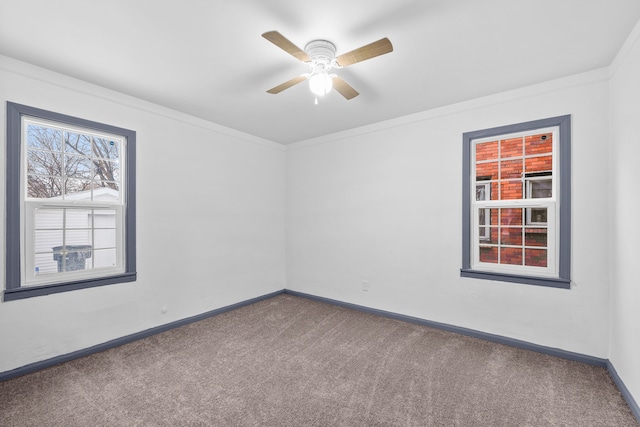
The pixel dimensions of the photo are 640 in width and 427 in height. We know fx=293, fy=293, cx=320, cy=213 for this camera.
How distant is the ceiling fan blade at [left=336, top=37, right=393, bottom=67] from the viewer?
179cm

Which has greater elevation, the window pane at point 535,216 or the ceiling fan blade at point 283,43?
the ceiling fan blade at point 283,43

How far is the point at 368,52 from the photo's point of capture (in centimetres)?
191

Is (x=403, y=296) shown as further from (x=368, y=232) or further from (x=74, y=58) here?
(x=74, y=58)

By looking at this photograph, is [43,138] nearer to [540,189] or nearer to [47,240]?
[47,240]

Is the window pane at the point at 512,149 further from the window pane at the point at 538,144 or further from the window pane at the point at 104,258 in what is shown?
the window pane at the point at 104,258

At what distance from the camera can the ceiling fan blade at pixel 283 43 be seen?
1667 mm

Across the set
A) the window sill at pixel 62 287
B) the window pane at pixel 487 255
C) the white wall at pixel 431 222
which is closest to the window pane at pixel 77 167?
the window sill at pixel 62 287

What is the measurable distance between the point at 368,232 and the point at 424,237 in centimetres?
78

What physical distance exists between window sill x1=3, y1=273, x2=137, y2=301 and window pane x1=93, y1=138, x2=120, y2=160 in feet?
4.11

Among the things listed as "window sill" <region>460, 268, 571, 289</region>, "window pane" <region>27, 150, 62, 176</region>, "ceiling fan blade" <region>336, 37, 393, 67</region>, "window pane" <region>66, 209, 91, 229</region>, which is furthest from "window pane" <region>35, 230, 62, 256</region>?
"window sill" <region>460, 268, 571, 289</region>

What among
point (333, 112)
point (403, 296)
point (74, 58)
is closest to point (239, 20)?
point (74, 58)

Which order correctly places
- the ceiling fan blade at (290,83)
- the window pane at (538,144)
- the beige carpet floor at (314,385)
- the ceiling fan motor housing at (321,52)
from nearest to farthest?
the beige carpet floor at (314,385)
the ceiling fan motor housing at (321,52)
the ceiling fan blade at (290,83)
the window pane at (538,144)

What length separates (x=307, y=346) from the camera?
3.01 meters

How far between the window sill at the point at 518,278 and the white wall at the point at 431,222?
0.19ft
